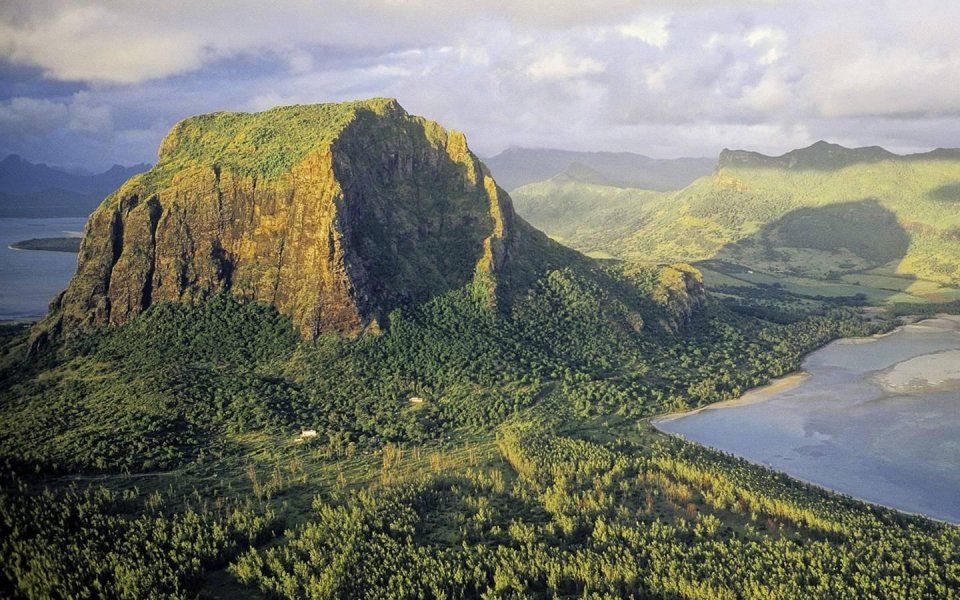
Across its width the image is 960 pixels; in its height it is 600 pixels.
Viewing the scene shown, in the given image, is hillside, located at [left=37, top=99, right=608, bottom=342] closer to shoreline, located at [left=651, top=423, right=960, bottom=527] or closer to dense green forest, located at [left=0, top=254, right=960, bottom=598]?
dense green forest, located at [left=0, top=254, right=960, bottom=598]

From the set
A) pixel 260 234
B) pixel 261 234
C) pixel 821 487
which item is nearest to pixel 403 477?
pixel 821 487

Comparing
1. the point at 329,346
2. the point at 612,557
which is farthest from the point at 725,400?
the point at 329,346

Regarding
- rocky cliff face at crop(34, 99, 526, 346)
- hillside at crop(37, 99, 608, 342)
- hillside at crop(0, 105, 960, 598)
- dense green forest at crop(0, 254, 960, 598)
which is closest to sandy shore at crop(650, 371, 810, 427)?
hillside at crop(0, 105, 960, 598)

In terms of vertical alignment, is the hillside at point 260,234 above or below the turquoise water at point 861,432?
above

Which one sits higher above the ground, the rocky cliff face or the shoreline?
the rocky cliff face

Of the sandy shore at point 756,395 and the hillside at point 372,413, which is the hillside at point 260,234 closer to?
the hillside at point 372,413

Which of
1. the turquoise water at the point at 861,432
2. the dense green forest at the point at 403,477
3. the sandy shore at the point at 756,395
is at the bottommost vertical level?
the turquoise water at the point at 861,432

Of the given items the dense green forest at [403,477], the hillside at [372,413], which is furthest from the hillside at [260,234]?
the dense green forest at [403,477]
